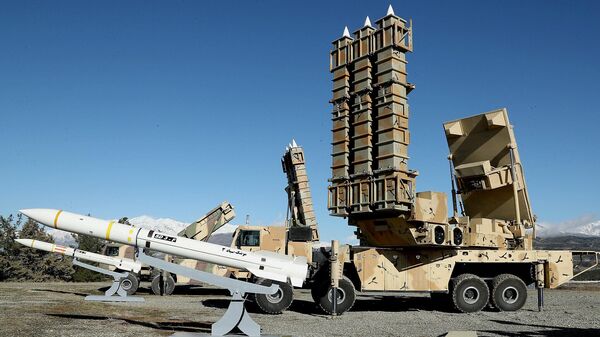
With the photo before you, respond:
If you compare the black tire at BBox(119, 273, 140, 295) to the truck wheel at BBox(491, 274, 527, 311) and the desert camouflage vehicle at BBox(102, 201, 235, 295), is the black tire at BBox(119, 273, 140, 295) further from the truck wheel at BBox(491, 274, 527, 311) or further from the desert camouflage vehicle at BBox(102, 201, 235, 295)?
the truck wheel at BBox(491, 274, 527, 311)

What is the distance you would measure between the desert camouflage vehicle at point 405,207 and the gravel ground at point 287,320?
0.85 m

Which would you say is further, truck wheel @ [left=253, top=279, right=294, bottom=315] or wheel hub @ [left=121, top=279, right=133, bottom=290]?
wheel hub @ [left=121, top=279, right=133, bottom=290]

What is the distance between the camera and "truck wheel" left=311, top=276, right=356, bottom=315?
14.4 metres

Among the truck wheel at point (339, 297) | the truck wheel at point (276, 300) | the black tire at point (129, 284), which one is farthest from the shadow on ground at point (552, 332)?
the black tire at point (129, 284)

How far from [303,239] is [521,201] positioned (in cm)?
733

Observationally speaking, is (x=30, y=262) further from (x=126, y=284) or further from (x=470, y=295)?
(x=470, y=295)

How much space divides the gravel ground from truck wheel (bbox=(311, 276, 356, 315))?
332 mm

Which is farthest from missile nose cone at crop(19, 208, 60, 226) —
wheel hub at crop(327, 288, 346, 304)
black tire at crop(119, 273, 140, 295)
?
wheel hub at crop(327, 288, 346, 304)

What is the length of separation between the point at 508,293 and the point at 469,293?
1.24 m

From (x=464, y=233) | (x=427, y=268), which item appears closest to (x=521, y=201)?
(x=464, y=233)

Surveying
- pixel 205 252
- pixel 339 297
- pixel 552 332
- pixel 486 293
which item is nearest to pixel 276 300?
pixel 339 297

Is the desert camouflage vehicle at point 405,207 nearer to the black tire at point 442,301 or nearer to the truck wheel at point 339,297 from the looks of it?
the truck wheel at point 339,297

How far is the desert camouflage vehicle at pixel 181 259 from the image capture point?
776 inches

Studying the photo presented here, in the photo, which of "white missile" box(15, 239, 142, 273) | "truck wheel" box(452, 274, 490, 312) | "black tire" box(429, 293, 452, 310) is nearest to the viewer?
"truck wheel" box(452, 274, 490, 312)
